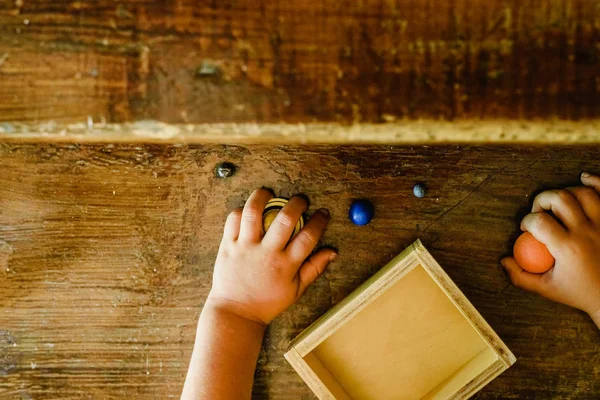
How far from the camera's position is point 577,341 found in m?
0.90

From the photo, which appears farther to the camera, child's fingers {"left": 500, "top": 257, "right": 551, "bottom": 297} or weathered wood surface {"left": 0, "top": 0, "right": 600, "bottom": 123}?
child's fingers {"left": 500, "top": 257, "right": 551, "bottom": 297}

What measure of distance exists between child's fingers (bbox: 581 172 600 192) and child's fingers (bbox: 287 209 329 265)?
0.49 meters

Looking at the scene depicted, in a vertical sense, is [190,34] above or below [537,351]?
above

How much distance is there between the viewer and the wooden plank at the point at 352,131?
0.45m

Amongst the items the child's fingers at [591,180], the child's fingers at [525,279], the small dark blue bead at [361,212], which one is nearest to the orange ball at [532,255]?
the child's fingers at [525,279]

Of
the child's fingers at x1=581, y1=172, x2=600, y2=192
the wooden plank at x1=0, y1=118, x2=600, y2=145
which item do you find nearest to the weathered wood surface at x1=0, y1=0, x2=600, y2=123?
the wooden plank at x1=0, y1=118, x2=600, y2=145

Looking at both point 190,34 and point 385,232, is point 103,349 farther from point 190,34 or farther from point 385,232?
point 190,34

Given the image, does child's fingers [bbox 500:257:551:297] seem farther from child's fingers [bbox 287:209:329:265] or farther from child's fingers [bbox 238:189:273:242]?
child's fingers [bbox 238:189:273:242]

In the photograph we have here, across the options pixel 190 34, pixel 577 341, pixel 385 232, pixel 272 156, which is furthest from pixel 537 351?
pixel 190 34

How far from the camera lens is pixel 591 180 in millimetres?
829

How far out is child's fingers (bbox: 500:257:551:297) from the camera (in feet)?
2.76

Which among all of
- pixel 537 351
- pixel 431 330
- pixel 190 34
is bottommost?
pixel 537 351

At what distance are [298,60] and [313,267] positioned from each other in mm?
507

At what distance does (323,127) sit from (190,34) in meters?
0.16
